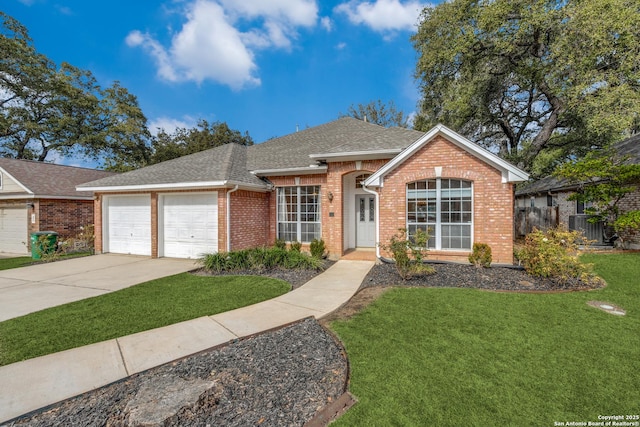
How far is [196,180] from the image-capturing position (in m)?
10.1

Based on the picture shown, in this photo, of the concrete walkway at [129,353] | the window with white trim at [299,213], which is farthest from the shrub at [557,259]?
the window with white trim at [299,213]

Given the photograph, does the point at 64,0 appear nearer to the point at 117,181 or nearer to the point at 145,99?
the point at 117,181

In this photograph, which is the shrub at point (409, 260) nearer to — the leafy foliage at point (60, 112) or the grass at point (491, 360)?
the grass at point (491, 360)

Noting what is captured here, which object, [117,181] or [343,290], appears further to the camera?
[117,181]

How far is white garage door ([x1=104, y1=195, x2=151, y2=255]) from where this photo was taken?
11727mm

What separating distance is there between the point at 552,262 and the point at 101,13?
18.0m

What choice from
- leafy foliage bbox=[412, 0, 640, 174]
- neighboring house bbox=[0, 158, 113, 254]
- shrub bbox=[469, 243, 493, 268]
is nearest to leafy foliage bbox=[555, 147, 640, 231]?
leafy foliage bbox=[412, 0, 640, 174]

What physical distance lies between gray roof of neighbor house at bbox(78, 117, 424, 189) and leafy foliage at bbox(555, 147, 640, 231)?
7003 millimetres

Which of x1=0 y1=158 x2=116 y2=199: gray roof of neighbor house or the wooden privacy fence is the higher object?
x1=0 y1=158 x2=116 y2=199: gray roof of neighbor house

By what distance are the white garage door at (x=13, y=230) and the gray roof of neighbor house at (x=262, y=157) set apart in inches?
214

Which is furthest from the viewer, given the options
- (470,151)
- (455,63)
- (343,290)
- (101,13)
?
(455,63)

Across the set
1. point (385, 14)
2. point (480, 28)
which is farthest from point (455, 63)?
point (385, 14)

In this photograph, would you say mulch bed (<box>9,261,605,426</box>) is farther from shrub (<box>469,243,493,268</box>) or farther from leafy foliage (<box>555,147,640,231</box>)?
leafy foliage (<box>555,147,640,231</box>)

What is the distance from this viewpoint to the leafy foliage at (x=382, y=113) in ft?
107
